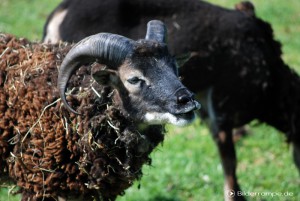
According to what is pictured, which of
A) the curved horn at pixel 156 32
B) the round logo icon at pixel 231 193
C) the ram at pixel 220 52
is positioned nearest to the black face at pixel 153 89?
the curved horn at pixel 156 32

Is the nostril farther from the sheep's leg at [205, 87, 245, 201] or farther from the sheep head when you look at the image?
the sheep's leg at [205, 87, 245, 201]

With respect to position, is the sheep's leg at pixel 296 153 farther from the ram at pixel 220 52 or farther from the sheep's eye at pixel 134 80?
the sheep's eye at pixel 134 80

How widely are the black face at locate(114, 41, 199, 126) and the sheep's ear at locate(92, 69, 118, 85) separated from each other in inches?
2.5

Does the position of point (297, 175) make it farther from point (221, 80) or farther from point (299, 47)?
point (299, 47)

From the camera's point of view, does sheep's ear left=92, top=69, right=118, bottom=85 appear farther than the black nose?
Yes

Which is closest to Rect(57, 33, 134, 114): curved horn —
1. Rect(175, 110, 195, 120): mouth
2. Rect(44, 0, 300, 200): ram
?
Rect(175, 110, 195, 120): mouth

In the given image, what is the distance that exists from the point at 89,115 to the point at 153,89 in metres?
0.67

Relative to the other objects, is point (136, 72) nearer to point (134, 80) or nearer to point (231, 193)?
point (134, 80)

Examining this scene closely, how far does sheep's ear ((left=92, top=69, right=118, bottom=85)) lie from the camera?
482cm

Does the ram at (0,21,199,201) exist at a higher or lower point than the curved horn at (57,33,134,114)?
lower

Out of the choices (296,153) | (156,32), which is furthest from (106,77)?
(296,153)

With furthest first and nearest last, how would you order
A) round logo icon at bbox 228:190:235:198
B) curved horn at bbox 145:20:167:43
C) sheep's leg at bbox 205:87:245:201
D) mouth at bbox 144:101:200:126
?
sheep's leg at bbox 205:87:245:201 < round logo icon at bbox 228:190:235:198 < curved horn at bbox 145:20:167:43 < mouth at bbox 144:101:200:126

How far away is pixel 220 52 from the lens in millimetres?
7398

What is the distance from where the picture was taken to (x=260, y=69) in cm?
755
